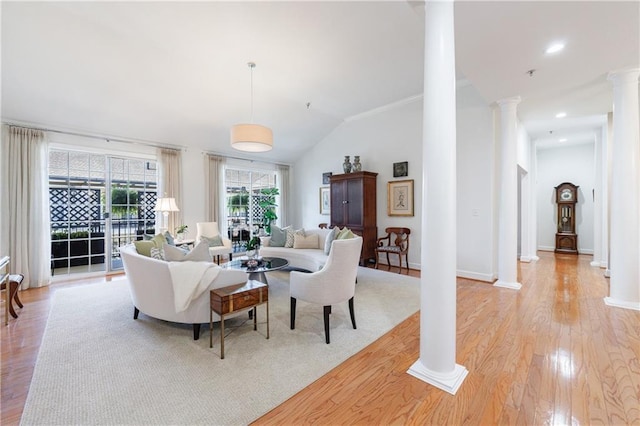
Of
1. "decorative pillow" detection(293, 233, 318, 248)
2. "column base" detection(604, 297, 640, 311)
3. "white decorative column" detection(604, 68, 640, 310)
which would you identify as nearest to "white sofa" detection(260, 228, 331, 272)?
"decorative pillow" detection(293, 233, 318, 248)

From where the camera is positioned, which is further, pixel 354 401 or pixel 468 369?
pixel 468 369

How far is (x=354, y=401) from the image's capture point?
1.75 m

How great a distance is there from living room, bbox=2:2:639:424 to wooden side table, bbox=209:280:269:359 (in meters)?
2.17

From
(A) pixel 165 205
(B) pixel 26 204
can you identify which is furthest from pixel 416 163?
(B) pixel 26 204

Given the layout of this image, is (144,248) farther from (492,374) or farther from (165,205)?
(492,374)

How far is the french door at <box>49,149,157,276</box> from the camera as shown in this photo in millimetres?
4805

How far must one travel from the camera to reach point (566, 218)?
23.8 ft

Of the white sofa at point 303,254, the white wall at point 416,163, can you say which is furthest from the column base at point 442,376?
the white wall at point 416,163

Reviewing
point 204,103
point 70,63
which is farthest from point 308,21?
point 70,63

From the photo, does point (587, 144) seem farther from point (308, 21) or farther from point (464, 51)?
point (308, 21)

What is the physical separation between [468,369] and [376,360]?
0.69 meters

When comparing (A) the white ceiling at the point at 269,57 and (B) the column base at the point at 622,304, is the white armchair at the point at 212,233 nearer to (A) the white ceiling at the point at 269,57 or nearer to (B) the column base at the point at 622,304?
(A) the white ceiling at the point at 269,57

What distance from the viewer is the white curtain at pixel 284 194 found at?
309 inches

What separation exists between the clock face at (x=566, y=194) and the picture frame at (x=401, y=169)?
509 centimetres
